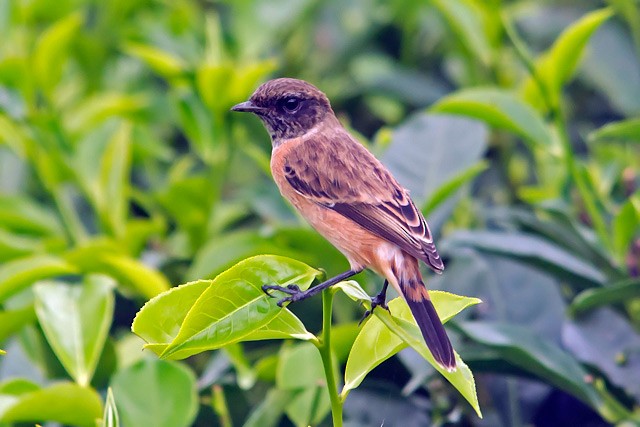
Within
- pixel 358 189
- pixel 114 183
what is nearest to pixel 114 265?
pixel 114 183

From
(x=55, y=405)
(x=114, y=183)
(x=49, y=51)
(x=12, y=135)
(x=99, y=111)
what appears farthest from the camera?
(x=99, y=111)

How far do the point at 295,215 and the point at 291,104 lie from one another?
67 centimetres

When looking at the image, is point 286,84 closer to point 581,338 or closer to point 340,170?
point 340,170

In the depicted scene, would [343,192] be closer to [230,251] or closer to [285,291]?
[230,251]

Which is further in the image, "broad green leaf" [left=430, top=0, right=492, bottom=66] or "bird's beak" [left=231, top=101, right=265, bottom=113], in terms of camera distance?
"broad green leaf" [left=430, top=0, right=492, bottom=66]

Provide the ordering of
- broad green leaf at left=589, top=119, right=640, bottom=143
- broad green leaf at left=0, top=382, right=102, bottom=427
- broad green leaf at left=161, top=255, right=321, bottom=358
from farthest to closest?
broad green leaf at left=589, top=119, right=640, bottom=143 < broad green leaf at left=0, top=382, right=102, bottom=427 < broad green leaf at left=161, top=255, right=321, bottom=358

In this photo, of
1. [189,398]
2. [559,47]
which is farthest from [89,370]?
[559,47]

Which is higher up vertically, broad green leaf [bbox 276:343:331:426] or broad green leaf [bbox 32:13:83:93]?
broad green leaf [bbox 32:13:83:93]

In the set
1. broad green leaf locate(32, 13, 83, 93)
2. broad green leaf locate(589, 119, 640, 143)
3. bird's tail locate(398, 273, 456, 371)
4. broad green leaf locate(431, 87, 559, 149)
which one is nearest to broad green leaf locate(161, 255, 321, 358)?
bird's tail locate(398, 273, 456, 371)

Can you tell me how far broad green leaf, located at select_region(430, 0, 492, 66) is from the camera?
12.3ft

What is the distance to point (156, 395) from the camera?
2.72 m

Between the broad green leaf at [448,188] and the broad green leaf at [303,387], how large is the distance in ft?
2.28

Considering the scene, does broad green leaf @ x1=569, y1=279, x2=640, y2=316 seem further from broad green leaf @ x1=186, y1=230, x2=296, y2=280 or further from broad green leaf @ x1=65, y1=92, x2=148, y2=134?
broad green leaf @ x1=65, y1=92, x2=148, y2=134

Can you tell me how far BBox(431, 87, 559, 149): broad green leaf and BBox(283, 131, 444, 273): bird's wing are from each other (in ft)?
1.47
